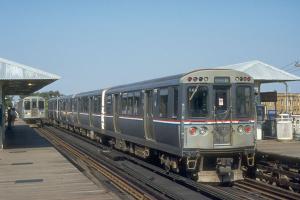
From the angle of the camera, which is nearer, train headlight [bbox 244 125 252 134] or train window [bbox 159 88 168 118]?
train headlight [bbox 244 125 252 134]

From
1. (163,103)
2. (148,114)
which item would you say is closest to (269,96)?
(148,114)

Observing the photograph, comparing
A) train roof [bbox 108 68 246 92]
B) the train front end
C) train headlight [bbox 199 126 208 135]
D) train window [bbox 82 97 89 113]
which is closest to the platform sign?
train roof [bbox 108 68 246 92]

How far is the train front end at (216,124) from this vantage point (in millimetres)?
13445

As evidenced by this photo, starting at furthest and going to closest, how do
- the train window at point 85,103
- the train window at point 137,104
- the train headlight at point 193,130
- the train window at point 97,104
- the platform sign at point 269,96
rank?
the train window at point 85,103, the train window at point 97,104, the platform sign at point 269,96, the train window at point 137,104, the train headlight at point 193,130

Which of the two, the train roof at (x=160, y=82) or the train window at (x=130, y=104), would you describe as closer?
the train roof at (x=160, y=82)

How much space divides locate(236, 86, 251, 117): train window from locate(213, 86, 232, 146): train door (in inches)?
10.4

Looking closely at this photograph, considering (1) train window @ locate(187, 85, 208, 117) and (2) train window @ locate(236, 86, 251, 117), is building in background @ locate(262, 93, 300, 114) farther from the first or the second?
(1) train window @ locate(187, 85, 208, 117)

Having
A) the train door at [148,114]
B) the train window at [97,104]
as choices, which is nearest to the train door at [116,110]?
the train window at [97,104]

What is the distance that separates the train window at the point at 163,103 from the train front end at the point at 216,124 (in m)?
1.36

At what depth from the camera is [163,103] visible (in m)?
15.1

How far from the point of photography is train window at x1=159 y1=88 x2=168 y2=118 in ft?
48.6

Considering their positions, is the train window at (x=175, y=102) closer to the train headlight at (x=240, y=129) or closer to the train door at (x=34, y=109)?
the train headlight at (x=240, y=129)

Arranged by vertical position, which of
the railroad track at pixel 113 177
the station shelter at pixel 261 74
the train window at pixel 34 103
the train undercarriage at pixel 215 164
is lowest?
the railroad track at pixel 113 177

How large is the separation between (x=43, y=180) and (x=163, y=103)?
4.06 m
